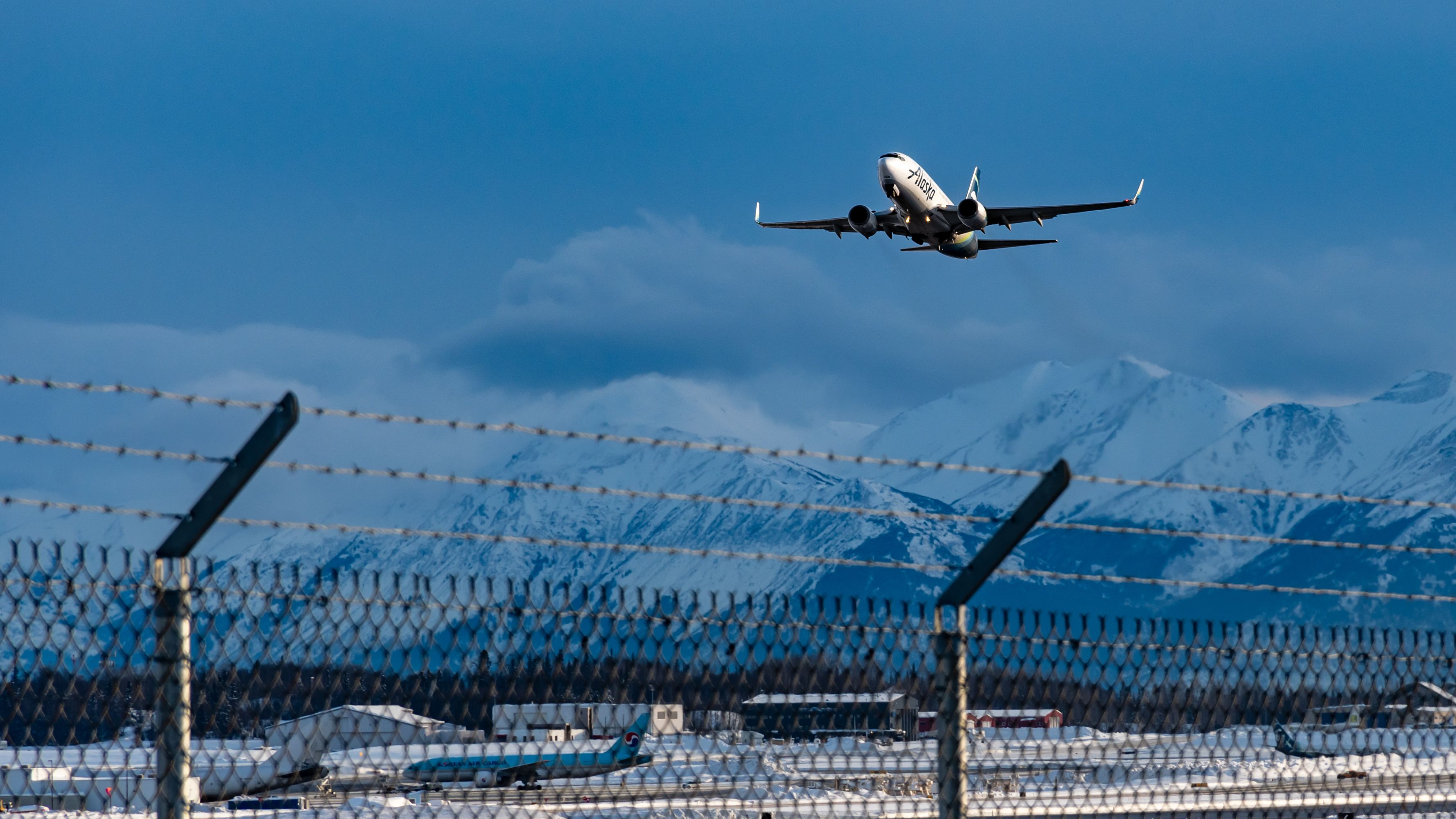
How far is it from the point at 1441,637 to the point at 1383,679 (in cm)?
38

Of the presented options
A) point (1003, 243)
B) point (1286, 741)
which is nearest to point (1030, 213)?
point (1003, 243)

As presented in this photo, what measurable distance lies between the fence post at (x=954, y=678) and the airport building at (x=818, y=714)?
0.18 metres

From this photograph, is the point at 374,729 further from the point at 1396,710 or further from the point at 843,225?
the point at 843,225

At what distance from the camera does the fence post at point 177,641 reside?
5.03 meters

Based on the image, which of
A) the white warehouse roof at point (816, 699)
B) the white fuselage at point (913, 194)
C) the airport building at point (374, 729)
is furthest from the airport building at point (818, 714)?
the white fuselage at point (913, 194)

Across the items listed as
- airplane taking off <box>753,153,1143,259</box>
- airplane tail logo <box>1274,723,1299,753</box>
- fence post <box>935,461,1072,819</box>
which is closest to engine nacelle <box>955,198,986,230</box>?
airplane taking off <box>753,153,1143,259</box>

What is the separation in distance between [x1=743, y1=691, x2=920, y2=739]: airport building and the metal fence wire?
0.01 m

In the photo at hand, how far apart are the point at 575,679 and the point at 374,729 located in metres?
0.70

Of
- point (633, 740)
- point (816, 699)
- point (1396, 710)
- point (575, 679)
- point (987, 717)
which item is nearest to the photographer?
point (575, 679)

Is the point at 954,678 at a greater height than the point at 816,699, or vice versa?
the point at 954,678

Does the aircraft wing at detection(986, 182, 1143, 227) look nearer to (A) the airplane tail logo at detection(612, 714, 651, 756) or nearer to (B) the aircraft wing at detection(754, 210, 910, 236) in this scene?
(B) the aircraft wing at detection(754, 210, 910, 236)

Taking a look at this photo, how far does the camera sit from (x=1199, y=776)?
26734 millimetres

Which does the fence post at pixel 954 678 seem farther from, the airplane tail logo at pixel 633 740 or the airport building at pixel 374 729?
the airport building at pixel 374 729

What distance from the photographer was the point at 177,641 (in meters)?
5.16
